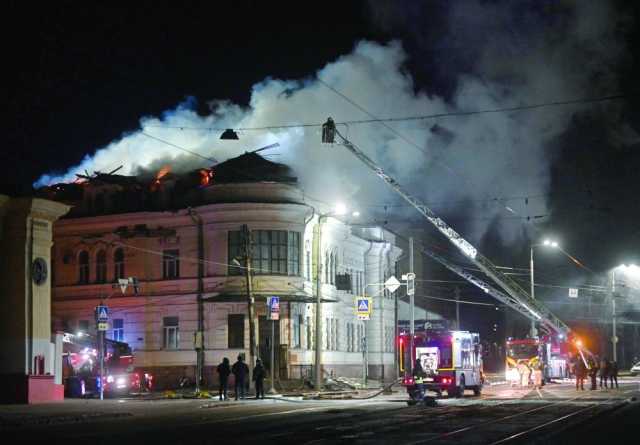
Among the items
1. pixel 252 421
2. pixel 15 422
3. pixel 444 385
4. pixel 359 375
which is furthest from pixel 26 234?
pixel 359 375

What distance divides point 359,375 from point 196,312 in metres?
12.1

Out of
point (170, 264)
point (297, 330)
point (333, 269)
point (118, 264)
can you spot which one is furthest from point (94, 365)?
point (333, 269)

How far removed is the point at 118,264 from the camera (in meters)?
54.1

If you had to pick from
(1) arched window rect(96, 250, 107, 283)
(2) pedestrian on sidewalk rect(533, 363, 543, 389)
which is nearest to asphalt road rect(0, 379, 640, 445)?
(2) pedestrian on sidewalk rect(533, 363, 543, 389)

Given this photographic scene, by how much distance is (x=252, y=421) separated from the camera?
2558 cm

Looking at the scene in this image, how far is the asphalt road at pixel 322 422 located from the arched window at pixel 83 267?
21.7m

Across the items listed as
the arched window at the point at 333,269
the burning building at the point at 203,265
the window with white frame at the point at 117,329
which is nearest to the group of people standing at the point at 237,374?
the burning building at the point at 203,265

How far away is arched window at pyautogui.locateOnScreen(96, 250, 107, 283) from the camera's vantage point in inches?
2148

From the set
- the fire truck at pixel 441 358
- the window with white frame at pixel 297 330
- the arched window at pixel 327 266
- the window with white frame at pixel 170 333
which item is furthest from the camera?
the arched window at pixel 327 266

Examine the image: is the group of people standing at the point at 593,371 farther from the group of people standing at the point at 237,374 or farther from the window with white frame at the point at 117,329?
the window with white frame at the point at 117,329

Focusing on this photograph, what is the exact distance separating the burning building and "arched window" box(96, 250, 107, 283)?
0.26ft

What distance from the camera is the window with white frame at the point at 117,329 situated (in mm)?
53062

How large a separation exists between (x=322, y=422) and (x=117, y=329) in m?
30.7

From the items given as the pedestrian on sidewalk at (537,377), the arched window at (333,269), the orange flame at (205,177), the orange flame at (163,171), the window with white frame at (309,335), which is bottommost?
the pedestrian on sidewalk at (537,377)
